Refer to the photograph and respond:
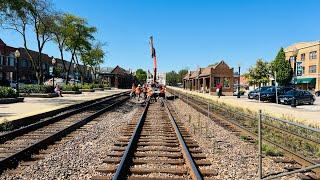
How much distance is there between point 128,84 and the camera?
130250 millimetres

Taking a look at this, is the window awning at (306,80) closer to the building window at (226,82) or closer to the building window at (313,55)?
the building window at (313,55)

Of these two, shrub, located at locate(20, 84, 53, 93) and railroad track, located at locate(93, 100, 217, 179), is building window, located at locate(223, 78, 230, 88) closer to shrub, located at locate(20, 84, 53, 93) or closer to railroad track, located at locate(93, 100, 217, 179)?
shrub, located at locate(20, 84, 53, 93)

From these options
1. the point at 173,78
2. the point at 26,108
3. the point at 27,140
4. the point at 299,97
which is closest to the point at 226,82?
the point at 299,97

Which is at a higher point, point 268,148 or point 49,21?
point 49,21

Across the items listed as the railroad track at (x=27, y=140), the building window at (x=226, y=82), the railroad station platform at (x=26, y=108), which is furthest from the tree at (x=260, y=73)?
the railroad track at (x=27, y=140)

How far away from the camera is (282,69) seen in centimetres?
8756

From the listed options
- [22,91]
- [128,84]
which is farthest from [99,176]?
[128,84]

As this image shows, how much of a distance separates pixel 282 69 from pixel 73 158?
274 ft

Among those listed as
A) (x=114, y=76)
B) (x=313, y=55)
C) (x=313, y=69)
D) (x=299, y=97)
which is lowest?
(x=299, y=97)

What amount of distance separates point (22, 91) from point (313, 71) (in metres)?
61.0

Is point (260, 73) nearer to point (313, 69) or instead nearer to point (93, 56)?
point (313, 69)

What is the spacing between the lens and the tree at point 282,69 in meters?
86.9

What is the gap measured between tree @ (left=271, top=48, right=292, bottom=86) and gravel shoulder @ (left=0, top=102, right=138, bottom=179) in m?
77.6

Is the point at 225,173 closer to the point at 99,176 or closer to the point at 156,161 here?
the point at 156,161
